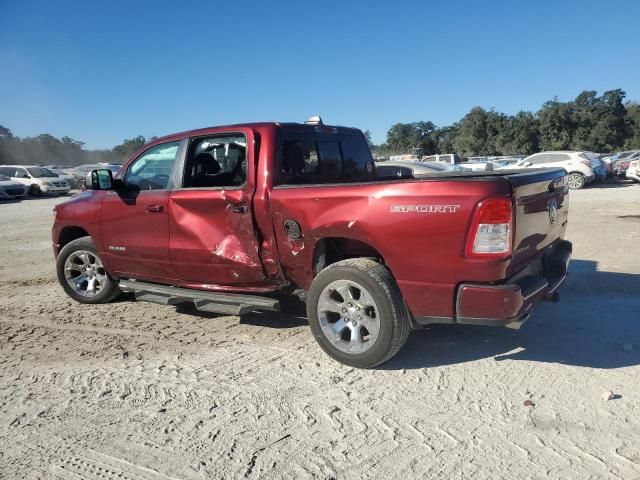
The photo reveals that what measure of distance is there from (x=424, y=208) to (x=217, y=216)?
1.90m

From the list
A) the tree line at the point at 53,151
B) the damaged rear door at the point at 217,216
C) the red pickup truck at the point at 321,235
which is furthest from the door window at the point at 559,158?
the tree line at the point at 53,151

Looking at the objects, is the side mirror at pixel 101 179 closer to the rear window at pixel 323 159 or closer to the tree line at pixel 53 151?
the rear window at pixel 323 159

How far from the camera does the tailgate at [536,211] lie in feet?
11.4

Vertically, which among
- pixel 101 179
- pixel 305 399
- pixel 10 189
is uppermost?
pixel 101 179

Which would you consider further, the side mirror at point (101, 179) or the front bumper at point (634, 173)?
the front bumper at point (634, 173)

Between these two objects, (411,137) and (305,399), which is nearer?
(305,399)

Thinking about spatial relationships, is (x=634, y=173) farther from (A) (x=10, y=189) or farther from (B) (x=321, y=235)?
(A) (x=10, y=189)

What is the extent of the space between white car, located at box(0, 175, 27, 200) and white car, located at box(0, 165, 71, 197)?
3.27ft

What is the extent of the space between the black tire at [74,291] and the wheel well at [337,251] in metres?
2.85

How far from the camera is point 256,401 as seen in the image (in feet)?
11.4

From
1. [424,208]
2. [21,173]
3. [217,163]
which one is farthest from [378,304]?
[21,173]

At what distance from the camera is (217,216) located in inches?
179

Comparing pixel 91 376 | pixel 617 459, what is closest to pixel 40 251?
pixel 91 376

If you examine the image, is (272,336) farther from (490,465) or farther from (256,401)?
(490,465)
